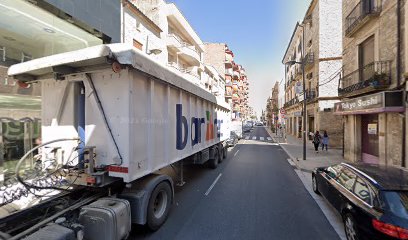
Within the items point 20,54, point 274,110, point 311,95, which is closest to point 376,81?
point 311,95

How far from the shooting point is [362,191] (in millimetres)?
3986

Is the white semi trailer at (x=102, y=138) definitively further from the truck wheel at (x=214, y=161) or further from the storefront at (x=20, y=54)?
the truck wheel at (x=214, y=161)

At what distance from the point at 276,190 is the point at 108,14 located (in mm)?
9697

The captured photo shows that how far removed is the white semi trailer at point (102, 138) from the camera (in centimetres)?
341

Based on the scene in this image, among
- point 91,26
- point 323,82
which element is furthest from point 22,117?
point 323,82

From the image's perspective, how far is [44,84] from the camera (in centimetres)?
452

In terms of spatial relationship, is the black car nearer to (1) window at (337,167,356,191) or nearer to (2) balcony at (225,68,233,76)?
(1) window at (337,167,356,191)

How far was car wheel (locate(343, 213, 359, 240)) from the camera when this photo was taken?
12.4ft

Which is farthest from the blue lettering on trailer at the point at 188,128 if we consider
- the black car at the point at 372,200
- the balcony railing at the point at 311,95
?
the balcony railing at the point at 311,95

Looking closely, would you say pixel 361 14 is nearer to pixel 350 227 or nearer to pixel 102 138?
pixel 350 227

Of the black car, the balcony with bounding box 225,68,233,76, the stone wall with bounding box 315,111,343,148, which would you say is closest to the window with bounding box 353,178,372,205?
the black car

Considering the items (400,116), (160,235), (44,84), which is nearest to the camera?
(160,235)

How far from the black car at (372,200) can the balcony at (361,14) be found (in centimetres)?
807

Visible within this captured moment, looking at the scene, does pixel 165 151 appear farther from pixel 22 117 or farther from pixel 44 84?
pixel 22 117
